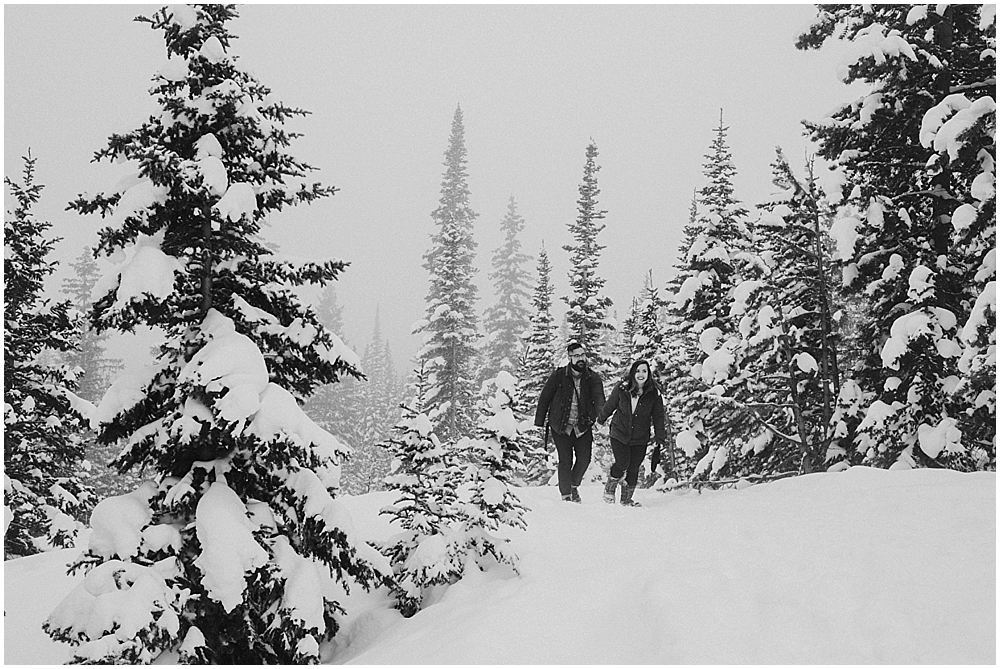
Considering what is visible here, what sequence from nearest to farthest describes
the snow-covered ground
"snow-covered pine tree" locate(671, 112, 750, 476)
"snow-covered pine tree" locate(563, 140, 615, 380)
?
the snow-covered ground → "snow-covered pine tree" locate(671, 112, 750, 476) → "snow-covered pine tree" locate(563, 140, 615, 380)

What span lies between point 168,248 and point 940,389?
11.4 m

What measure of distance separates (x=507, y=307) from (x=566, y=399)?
34255 mm

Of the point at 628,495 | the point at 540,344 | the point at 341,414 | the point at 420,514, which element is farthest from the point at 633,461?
the point at 341,414

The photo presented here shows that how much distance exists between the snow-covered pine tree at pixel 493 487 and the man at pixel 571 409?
12.0 ft

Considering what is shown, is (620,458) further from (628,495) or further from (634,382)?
(634,382)

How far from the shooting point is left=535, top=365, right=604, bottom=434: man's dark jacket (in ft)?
34.9

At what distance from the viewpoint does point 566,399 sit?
10.6m

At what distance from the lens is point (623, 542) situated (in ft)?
23.4

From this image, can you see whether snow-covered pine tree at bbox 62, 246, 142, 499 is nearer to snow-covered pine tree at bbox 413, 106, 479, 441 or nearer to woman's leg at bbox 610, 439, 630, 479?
snow-covered pine tree at bbox 413, 106, 479, 441

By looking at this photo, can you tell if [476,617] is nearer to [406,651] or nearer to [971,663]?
[406,651]

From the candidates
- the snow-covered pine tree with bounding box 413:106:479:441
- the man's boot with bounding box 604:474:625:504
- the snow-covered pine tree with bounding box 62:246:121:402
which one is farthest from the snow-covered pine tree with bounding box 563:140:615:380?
the snow-covered pine tree with bounding box 62:246:121:402

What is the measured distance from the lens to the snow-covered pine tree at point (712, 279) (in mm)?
15875

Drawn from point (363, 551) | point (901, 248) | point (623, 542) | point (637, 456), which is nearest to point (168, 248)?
point (363, 551)

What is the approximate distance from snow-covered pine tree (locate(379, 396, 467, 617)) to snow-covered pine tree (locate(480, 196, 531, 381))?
3367 cm
